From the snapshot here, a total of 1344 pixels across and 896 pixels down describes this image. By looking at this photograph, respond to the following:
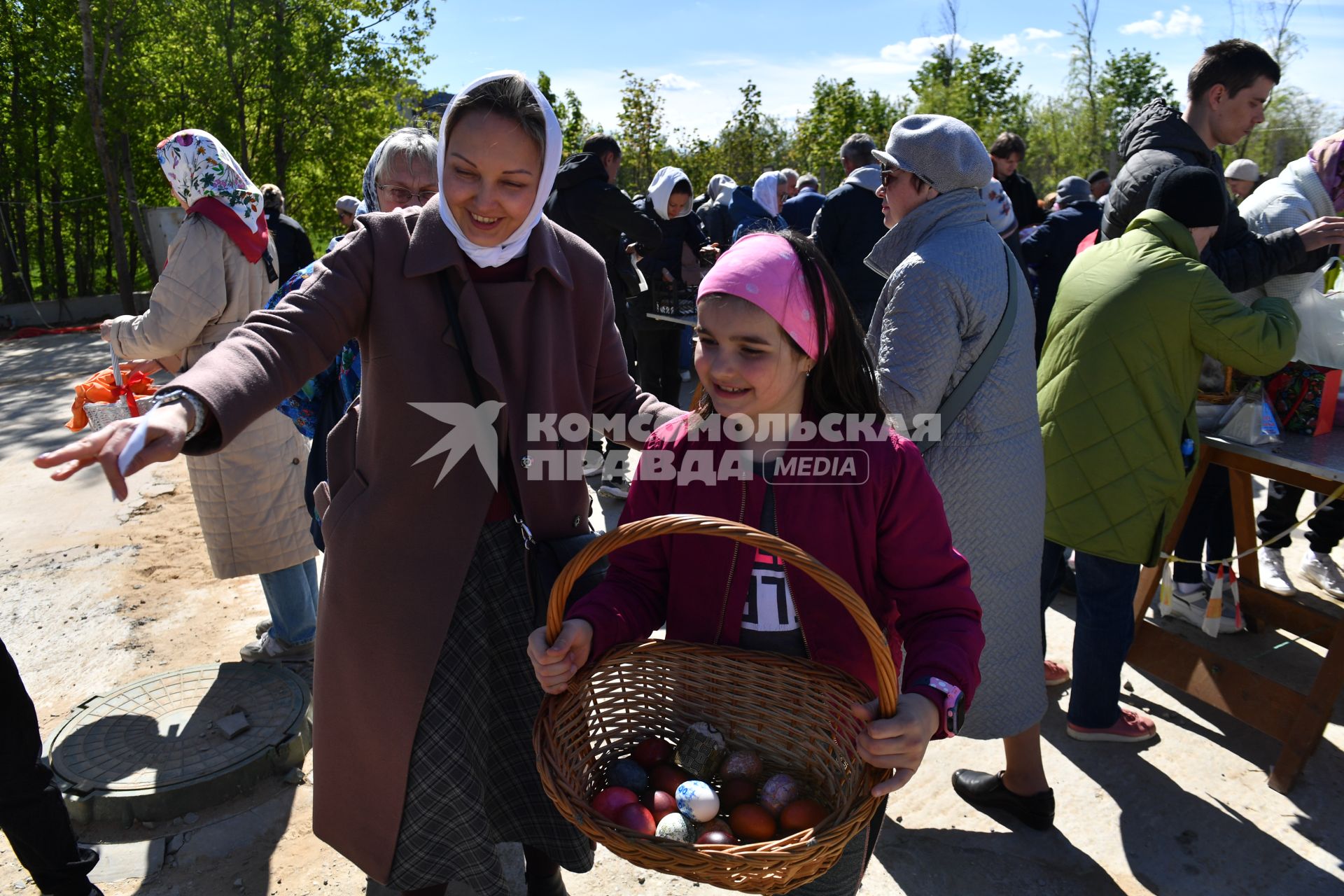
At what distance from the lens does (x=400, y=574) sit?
1.76m

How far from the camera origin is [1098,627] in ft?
9.64

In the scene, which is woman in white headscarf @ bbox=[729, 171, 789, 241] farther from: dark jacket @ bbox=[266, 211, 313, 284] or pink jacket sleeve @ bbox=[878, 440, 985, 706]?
pink jacket sleeve @ bbox=[878, 440, 985, 706]

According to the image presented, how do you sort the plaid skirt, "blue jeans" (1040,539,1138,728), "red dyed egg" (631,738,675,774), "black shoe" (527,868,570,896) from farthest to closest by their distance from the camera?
"blue jeans" (1040,539,1138,728)
"black shoe" (527,868,570,896)
the plaid skirt
"red dyed egg" (631,738,675,774)

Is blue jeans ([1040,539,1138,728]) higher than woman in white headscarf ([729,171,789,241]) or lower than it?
lower

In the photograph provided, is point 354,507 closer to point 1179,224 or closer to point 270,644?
point 270,644

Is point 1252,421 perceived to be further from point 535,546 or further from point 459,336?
point 459,336

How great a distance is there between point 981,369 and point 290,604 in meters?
2.86

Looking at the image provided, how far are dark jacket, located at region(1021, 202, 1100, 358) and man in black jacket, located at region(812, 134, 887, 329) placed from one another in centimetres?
130

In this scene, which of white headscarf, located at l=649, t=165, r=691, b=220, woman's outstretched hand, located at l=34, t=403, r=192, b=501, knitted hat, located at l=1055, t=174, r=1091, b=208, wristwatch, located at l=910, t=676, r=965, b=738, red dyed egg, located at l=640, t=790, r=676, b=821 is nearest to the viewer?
woman's outstretched hand, located at l=34, t=403, r=192, b=501

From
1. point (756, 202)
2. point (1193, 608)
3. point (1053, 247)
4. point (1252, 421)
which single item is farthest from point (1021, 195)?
point (1252, 421)

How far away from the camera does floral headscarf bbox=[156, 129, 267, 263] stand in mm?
3096

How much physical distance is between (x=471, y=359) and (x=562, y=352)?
219 mm

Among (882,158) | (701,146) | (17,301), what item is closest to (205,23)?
(17,301)

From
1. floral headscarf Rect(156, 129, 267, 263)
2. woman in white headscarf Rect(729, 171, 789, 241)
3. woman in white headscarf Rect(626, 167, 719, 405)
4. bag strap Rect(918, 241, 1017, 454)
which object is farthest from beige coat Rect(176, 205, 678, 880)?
woman in white headscarf Rect(729, 171, 789, 241)
